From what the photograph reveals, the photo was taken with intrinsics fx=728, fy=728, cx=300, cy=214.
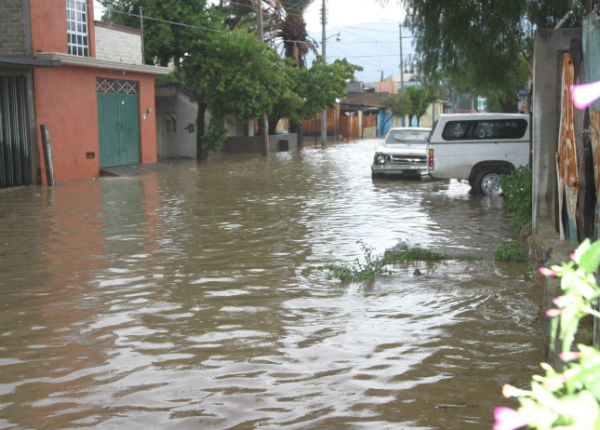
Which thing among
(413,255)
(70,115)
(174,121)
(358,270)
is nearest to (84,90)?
(70,115)

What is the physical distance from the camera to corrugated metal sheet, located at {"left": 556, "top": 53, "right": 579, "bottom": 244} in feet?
22.4

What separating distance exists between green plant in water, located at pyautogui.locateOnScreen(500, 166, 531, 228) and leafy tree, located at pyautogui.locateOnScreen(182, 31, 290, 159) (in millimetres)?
19098

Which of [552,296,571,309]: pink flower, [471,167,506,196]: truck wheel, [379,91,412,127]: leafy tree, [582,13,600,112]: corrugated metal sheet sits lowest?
[471,167,506,196]: truck wheel

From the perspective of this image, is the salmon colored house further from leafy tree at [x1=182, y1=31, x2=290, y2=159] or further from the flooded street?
the flooded street

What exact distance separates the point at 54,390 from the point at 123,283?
3.32m

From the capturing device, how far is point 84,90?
23000 mm

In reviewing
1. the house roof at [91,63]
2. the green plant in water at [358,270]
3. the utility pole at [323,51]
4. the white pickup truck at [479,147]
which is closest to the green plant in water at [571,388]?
the green plant in water at [358,270]

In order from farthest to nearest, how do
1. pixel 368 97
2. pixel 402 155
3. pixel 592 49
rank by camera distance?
1. pixel 368 97
2. pixel 402 155
3. pixel 592 49

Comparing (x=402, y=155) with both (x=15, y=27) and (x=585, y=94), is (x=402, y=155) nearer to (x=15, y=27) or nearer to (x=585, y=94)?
(x=15, y=27)

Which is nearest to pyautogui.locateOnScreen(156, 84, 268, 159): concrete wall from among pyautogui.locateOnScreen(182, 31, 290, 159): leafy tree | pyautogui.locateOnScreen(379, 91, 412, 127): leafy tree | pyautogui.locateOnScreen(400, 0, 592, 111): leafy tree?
pyautogui.locateOnScreen(182, 31, 290, 159): leafy tree

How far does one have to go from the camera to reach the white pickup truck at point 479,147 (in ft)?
54.0

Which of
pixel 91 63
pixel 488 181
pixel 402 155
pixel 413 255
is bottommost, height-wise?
pixel 413 255

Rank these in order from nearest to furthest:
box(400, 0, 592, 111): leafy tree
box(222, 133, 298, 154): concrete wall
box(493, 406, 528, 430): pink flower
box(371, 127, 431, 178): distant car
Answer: box(493, 406, 528, 430): pink flower, box(400, 0, 592, 111): leafy tree, box(371, 127, 431, 178): distant car, box(222, 133, 298, 154): concrete wall

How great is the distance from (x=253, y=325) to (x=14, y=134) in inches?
620
